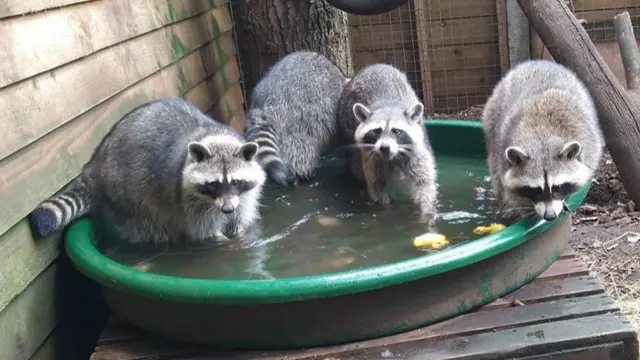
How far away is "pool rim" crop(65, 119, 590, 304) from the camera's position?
2287 mm

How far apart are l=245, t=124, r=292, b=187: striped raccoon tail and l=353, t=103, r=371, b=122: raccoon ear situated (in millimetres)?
469

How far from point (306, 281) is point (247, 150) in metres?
0.95

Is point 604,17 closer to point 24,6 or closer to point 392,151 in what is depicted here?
point 392,151

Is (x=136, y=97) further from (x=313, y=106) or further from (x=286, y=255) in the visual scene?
(x=286, y=255)

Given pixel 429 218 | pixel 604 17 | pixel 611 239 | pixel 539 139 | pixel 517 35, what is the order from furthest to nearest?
pixel 517 35 < pixel 604 17 < pixel 611 239 < pixel 429 218 < pixel 539 139

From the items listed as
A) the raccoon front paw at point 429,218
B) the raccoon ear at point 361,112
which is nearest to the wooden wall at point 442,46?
the raccoon ear at point 361,112

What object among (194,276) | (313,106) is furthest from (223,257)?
(313,106)

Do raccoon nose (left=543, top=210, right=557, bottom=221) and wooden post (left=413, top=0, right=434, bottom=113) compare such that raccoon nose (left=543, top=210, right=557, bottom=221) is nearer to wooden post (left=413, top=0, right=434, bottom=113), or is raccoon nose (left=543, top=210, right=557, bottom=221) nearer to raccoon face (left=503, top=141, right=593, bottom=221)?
raccoon face (left=503, top=141, right=593, bottom=221)

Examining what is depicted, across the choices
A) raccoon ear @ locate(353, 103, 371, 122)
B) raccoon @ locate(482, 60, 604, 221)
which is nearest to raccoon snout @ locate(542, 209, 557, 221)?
raccoon @ locate(482, 60, 604, 221)

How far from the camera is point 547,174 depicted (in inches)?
111

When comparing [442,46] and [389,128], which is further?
[442,46]

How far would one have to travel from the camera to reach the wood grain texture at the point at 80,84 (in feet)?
8.34

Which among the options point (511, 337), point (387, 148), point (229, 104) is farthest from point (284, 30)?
point (511, 337)

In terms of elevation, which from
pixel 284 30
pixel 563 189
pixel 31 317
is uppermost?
pixel 284 30
